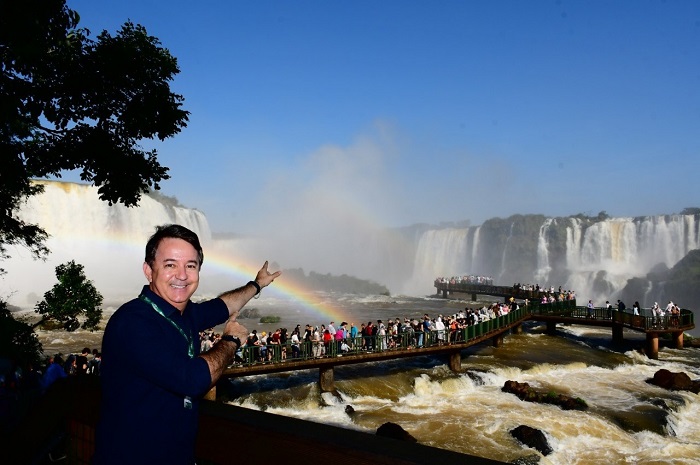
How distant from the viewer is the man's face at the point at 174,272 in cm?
210

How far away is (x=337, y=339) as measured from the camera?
19250mm

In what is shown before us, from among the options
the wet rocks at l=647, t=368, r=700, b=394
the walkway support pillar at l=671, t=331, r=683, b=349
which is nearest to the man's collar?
the wet rocks at l=647, t=368, r=700, b=394

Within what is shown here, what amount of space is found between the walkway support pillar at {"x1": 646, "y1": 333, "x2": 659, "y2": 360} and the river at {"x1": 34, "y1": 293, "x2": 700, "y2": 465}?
1.34 feet

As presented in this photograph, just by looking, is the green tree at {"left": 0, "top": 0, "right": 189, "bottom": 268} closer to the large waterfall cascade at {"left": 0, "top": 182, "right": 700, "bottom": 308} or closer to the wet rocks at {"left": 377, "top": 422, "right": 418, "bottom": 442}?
the wet rocks at {"left": 377, "top": 422, "right": 418, "bottom": 442}

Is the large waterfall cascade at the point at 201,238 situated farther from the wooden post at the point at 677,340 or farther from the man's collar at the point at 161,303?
the man's collar at the point at 161,303

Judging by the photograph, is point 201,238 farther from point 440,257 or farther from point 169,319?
point 169,319

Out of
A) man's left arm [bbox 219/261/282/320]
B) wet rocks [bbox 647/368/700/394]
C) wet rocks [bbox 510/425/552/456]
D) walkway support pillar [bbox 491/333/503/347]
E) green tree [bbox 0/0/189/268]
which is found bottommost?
wet rocks [bbox 510/425/552/456]

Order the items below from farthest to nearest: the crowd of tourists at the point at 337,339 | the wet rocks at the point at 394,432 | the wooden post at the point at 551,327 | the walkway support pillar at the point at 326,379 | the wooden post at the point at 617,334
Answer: the wooden post at the point at 551,327 → the wooden post at the point at 617,334 → the walkway support pillar at the point at 326,379 → the crowd of tourists at the point at 337,339 → the wet rocks at the point at 394,432

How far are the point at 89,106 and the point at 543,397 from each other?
1792 centimetres

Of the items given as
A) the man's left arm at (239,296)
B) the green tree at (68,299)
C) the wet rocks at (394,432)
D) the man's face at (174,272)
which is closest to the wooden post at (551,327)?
the wet rocks at (394,432)

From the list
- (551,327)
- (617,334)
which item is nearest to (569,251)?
(551,327)

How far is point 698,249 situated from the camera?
57.9 meters

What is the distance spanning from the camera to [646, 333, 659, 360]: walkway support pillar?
2706cm

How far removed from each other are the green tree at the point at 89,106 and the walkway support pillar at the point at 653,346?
2798 centimetres
